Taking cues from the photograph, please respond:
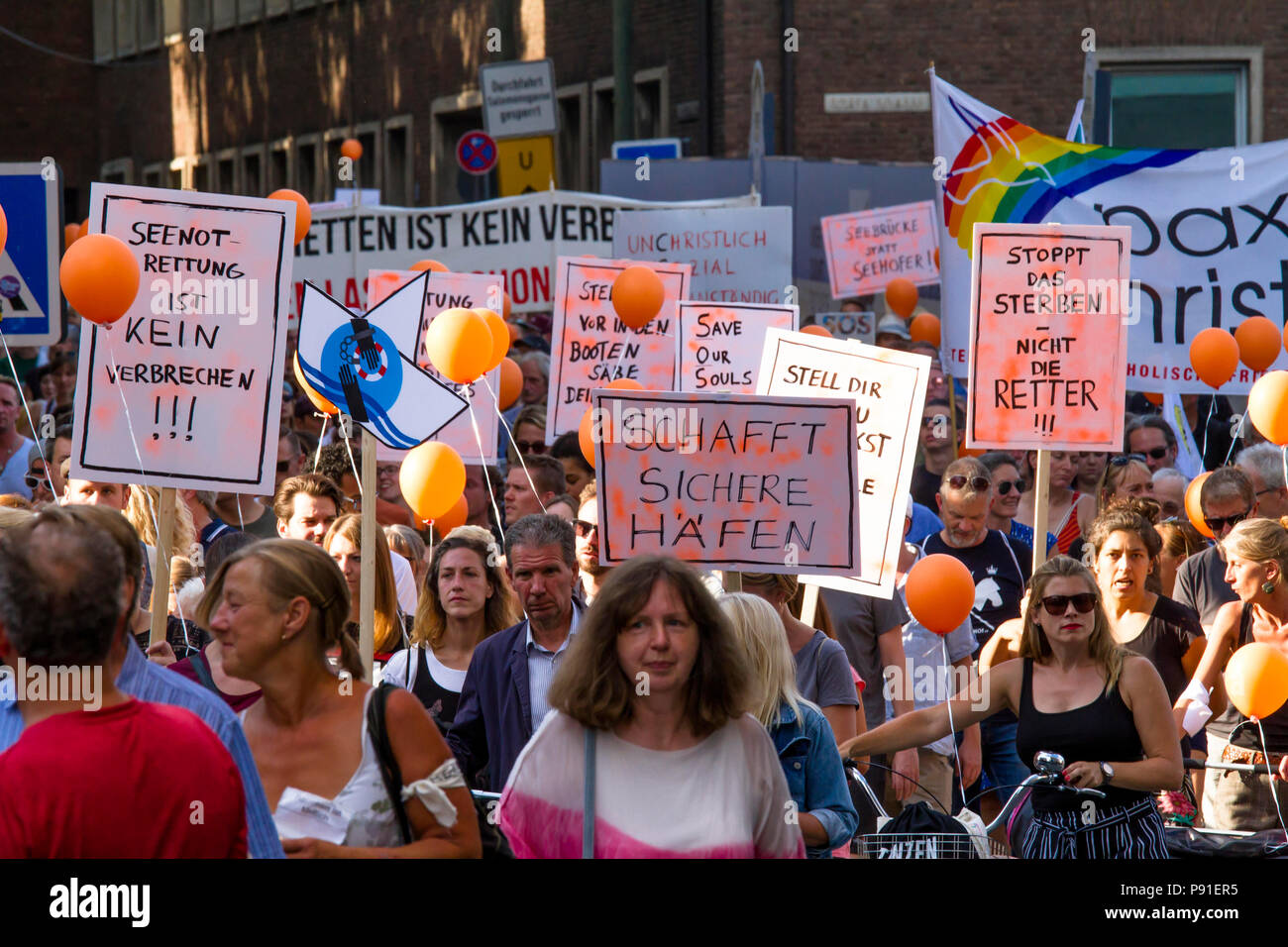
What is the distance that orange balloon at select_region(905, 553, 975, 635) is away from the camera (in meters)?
6.01

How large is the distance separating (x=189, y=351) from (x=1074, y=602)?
2870mm

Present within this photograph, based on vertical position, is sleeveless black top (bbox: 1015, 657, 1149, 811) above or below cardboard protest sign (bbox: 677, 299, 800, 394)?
below

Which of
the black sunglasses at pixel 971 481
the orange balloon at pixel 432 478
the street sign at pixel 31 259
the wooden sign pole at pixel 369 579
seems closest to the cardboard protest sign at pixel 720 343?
the black sunglasses at pixel 971 481

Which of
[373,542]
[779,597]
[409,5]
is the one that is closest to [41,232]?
[373,542]

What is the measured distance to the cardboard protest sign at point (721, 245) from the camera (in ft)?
46.3

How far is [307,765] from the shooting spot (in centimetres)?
384

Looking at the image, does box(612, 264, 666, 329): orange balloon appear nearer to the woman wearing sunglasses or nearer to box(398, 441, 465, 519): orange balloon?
box(398, 441, 465, 519): orange balloon

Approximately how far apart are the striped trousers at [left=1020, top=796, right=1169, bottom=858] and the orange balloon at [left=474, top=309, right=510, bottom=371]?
10.9 ft

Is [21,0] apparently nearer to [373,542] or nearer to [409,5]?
[409,5]

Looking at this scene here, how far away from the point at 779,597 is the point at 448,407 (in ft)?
6.13

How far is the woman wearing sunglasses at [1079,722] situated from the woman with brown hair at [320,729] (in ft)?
6.48

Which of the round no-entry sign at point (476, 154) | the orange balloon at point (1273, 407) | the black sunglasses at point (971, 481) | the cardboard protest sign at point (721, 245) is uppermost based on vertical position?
the round no-entry sign at point (476, 154)

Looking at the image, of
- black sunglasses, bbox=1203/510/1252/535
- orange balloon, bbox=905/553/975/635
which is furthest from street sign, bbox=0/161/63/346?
black sunglasses, bbox=1203/510/1252/535

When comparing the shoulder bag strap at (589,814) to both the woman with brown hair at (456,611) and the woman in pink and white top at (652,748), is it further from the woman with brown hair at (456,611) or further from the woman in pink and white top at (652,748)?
the woman with brown hair at (456,611)
